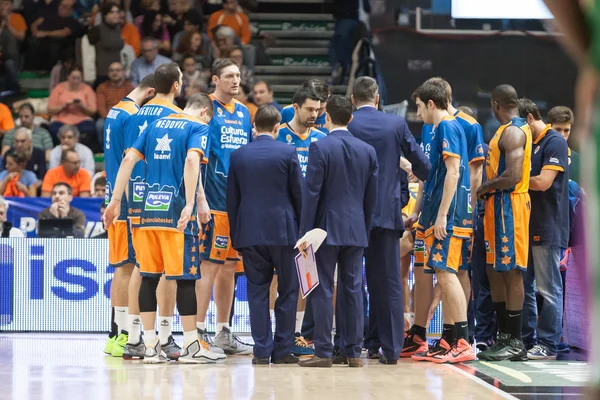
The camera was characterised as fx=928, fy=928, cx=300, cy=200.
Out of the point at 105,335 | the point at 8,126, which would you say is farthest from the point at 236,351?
the point at 8,126

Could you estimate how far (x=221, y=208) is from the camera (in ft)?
25.9

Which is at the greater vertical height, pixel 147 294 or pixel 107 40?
pixel 107 40

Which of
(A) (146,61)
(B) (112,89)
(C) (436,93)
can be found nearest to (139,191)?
(C) (436,93)

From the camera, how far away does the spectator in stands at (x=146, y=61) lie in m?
15.0

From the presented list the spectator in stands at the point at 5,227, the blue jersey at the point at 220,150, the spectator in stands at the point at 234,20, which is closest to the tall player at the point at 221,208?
the blue jersey at the point at 220,150

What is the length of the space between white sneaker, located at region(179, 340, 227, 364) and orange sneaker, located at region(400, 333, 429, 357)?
67.0 inches

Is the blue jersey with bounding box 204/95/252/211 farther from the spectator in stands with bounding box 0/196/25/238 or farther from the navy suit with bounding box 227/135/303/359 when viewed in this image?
the spectator in stands with bounding box 0/196/25/238

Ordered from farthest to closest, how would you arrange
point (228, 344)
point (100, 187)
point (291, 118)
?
point (100, 187)
point (291, 118)
point (228, 344)

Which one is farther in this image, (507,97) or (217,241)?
(217,241)

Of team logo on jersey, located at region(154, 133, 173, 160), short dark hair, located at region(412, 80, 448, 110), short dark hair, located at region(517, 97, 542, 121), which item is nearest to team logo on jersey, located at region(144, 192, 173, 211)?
team logo on jersey, located at region(154, 133, 173, 160)

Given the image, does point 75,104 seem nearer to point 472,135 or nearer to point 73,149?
point 73,149

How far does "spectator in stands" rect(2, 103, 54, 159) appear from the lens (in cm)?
1336

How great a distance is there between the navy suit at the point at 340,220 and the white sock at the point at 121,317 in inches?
69.3

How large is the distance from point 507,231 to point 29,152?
25.7ft
